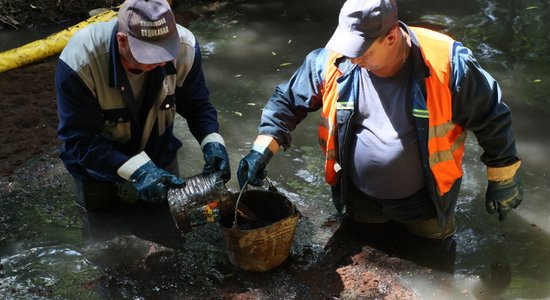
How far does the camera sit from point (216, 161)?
130 inches

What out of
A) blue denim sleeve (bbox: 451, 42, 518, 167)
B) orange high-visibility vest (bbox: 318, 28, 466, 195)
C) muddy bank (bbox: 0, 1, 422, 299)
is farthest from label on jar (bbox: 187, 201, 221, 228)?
blue denim sleeve (bbox: 451, 42, 518, 167)

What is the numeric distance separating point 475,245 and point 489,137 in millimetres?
841

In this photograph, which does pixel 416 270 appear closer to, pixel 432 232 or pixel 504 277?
pixel 432 232

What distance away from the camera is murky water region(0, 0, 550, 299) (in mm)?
3260

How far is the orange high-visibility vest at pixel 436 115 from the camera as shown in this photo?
281 centimetres

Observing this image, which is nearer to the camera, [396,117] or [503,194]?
[396,117]

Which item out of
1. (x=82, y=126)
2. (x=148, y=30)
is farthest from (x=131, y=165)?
(x=148, y=30)

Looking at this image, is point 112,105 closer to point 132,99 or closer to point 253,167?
point 132,99

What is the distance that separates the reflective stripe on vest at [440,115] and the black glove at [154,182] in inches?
51.9

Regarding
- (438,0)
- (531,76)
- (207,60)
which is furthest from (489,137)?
(438,0)

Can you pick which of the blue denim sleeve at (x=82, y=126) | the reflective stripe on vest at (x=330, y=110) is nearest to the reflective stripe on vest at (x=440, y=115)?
the reflective stripe on vest at (x=330, y=110)

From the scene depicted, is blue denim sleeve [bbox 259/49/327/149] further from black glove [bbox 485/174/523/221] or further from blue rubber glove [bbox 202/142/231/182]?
black glove [bbox 485/174/523/221]

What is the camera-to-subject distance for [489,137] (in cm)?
295

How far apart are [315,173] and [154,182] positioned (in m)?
1.47
